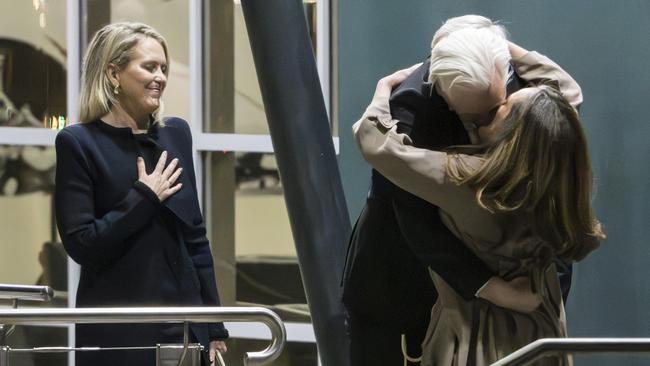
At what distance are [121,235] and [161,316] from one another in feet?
3.20

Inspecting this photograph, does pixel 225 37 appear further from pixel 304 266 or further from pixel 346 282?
pixel 346 282

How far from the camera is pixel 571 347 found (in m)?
3.52

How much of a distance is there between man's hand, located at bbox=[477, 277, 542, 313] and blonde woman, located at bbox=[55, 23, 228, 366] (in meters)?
1.31

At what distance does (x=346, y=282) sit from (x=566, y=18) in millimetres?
2043

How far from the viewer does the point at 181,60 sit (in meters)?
7.59

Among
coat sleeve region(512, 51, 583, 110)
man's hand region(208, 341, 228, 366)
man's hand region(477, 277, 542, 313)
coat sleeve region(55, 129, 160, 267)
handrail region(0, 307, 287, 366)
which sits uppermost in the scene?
coat sleeve region(512, 51, 583, 110)

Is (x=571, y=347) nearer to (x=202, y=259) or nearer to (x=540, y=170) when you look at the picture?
(x=540, y=170)

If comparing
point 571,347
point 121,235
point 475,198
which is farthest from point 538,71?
point 121,235

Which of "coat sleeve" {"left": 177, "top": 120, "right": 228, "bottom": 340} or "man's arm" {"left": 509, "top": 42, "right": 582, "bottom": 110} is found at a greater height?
"man's arm" {"left": 509, "top": 42, "right": 582, "bottom": 110}

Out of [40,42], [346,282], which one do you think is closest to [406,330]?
[346,282]

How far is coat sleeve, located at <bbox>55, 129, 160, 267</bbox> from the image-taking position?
4832mm

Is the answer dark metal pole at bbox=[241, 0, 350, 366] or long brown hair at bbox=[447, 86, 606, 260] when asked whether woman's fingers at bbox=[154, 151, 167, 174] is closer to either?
→ dark metal pole at bbox=[241, 0, 350, 366]

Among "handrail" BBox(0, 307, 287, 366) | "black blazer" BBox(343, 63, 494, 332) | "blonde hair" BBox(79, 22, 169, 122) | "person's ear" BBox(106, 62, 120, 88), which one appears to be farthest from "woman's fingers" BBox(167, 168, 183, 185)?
"handrail" BBox(0, 307, 287, 366)

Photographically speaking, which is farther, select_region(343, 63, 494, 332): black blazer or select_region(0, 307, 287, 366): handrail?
select_region(0, 307, 287, 366): handrail
